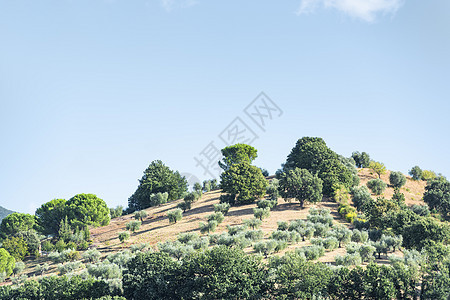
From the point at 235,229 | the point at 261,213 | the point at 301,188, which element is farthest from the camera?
the point at 301,188

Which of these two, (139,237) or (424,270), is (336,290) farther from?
(139,237)

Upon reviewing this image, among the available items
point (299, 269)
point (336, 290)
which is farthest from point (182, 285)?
A: point (336, 290)

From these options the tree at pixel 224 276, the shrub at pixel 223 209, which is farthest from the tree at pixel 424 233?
the shrub at pixel 223 209

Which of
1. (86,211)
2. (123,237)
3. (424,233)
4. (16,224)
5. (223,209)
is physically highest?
(86,211)

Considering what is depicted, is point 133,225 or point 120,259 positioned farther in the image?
point 133,225

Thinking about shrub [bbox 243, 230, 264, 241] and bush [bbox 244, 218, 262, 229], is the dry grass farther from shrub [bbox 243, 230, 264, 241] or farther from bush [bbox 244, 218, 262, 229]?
shrub [bbox 243, 230, 264, 241]

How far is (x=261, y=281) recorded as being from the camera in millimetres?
37656

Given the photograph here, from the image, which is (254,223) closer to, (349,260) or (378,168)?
(349,260)

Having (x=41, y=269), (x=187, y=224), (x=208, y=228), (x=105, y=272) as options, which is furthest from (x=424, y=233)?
(x=41, y=269)

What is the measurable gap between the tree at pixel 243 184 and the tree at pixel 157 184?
27045mm

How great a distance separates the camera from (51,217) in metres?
89.3

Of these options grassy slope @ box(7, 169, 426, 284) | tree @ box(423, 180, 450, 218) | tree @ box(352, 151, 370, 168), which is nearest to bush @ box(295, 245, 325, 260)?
grassy slope @ box(7, 169, 426, 284)

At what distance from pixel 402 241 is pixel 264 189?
34108 mm

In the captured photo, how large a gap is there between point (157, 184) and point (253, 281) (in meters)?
68.9
